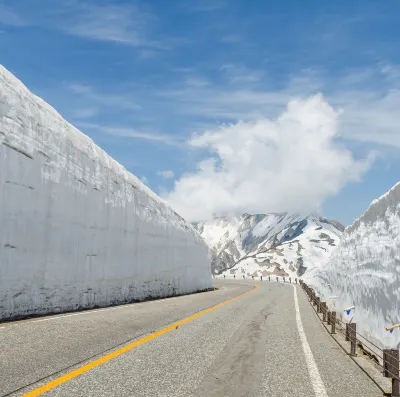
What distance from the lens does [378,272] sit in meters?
13.9

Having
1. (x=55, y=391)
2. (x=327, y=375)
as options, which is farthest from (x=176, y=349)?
(x=55, y=391)

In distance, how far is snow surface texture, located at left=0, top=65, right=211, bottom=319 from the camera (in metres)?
12.8

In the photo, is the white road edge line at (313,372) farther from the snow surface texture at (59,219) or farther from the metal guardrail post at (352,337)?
the snow surface texture at (59,219)

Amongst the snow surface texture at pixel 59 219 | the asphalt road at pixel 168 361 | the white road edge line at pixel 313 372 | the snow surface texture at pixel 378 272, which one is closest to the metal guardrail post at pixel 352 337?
the asphalt road at pixel 168 361

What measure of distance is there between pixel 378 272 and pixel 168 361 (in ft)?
30.7

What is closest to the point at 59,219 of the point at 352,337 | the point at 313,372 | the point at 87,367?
the point at 87,367

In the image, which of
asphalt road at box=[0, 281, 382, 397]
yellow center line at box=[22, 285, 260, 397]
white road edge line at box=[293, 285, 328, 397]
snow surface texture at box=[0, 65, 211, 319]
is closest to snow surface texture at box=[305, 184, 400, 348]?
asphalt road at box=[0, 281, 382, 397]

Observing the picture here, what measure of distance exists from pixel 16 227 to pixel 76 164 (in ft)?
16.2

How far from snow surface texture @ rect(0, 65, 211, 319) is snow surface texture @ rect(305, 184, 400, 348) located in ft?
34.3

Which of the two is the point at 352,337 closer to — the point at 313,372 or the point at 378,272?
the point at 313,372

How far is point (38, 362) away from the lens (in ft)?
Result: 21.5

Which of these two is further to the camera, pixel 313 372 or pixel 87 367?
pixel 313 372

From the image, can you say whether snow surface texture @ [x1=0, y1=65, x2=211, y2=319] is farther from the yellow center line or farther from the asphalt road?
the yellow center line

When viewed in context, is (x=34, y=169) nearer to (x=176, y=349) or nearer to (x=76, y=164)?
(x=76, y=164)
